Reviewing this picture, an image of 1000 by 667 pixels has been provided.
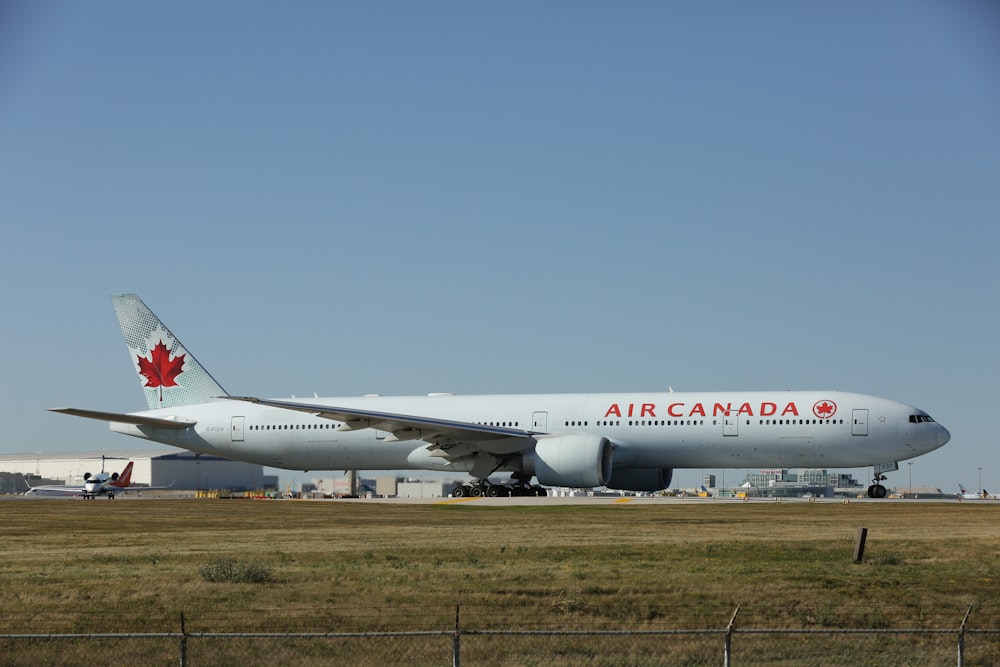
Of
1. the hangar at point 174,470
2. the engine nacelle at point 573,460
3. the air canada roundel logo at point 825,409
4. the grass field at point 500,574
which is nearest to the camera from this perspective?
the grass field at point 500,574

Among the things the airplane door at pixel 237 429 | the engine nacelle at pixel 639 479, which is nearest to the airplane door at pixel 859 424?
the engine nacelle at pixel 639 479

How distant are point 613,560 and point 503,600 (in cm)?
580

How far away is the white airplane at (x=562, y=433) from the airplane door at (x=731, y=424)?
0.04 meters

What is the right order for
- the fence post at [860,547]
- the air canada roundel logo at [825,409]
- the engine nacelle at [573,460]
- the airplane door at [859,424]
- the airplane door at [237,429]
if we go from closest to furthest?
1. the fence post at [860,547]
2. the engine nacelle at [573,460]
3. the airplane door at [859,424]
4. the air canada roundel logo at [825,409]
5. the airplane door at [237,429]

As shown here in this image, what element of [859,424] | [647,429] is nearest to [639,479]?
[647,429]

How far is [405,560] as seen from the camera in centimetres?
2566

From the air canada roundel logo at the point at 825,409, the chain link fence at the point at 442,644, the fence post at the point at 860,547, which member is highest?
the air canada roundel logo at the point at 825,409

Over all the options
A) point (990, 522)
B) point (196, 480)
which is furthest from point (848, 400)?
point (196, 480)

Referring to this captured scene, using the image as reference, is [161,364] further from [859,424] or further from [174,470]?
[174,470]

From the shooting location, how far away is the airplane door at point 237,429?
5803 cm

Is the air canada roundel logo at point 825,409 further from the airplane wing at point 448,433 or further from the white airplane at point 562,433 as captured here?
the airplane wing at point 448,433

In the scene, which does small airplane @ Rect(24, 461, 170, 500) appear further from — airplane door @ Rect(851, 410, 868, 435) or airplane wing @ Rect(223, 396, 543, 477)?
airplane door @ Rect(851, 410, 868, 435)

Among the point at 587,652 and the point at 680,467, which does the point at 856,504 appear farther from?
the point at 587,652

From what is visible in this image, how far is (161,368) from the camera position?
60.8 metres
